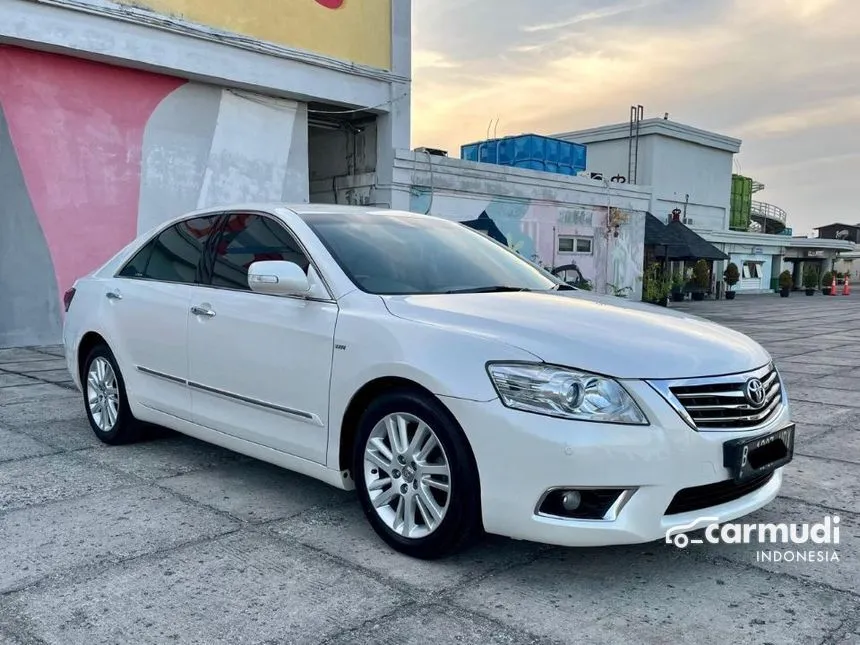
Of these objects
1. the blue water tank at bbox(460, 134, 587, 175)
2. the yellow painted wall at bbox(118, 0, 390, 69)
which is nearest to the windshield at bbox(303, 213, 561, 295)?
the yellow painted wall at bbox(118, 0, 390, 69)

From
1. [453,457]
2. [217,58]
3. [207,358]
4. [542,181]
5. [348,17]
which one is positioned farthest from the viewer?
[542,181]

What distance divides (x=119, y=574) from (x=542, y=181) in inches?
663

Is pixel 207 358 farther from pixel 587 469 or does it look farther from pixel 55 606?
pixel 587 469

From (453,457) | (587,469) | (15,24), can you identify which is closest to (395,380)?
(453,457)

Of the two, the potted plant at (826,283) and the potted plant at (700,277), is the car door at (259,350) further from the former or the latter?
the potted plant at (826,283)

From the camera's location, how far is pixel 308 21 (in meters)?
13.1

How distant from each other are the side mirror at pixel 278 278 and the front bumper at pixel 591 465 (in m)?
1.14

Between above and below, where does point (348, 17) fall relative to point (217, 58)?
above

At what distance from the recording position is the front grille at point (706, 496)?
2982 millimetres

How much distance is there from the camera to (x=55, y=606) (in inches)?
114

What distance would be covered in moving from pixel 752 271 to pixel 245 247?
40.6 metres

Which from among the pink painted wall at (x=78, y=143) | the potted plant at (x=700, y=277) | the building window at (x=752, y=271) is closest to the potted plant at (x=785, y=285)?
the building window at (x=752, y=271)

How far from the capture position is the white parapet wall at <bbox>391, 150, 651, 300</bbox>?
51.3 ft

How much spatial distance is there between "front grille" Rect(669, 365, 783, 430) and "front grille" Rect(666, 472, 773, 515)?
247mm
